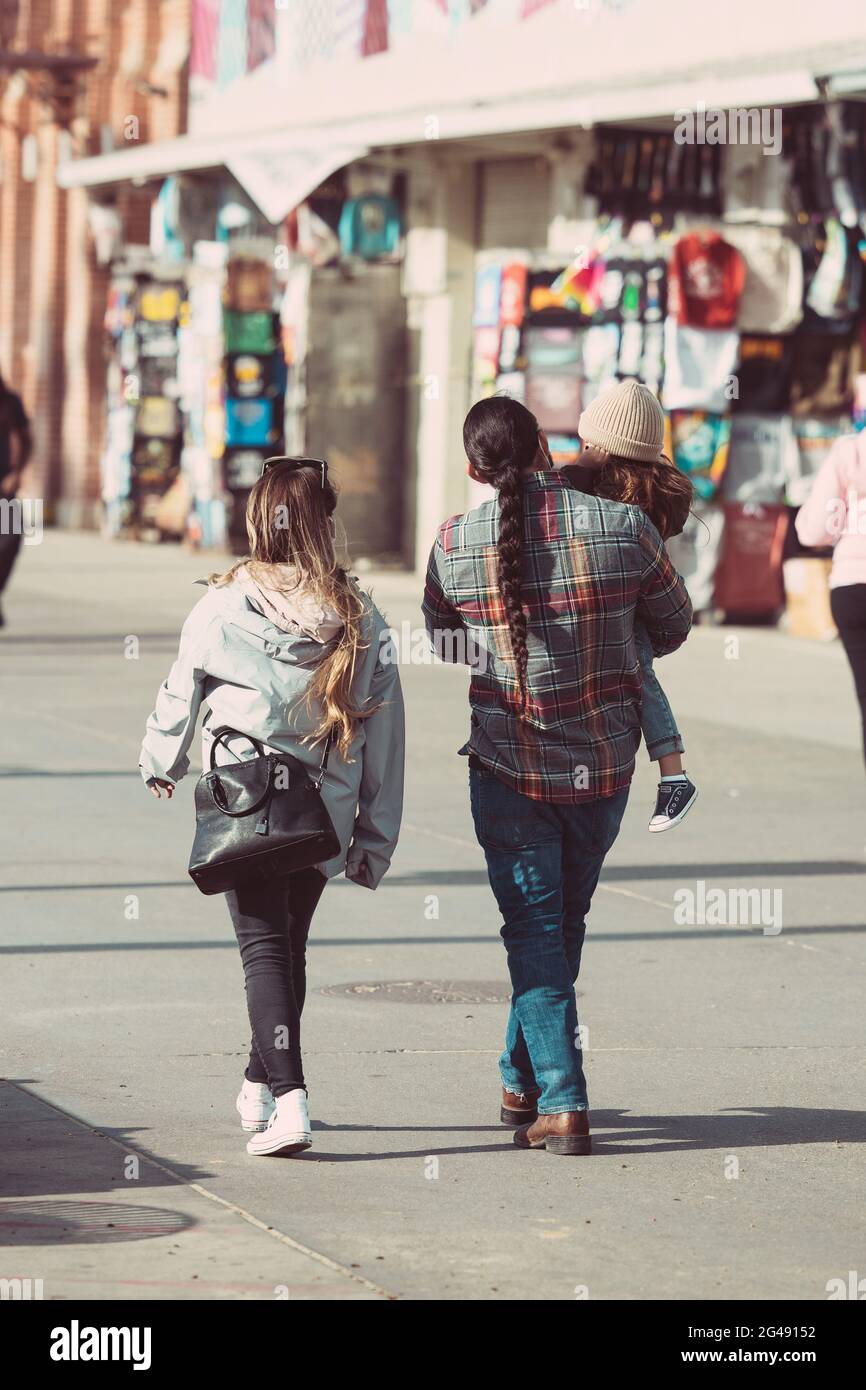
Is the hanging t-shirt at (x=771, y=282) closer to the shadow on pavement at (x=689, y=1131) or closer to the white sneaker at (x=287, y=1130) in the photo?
the shadow on pavement at (x=689, y=1131)

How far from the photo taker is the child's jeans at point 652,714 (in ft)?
19.9

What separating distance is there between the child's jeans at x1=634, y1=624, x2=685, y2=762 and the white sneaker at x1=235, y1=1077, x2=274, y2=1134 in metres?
1.21

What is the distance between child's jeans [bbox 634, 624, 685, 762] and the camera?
6078mm

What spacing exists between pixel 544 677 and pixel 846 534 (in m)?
4.70

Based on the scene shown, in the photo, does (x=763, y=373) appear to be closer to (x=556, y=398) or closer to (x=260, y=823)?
(x=556, y=398)

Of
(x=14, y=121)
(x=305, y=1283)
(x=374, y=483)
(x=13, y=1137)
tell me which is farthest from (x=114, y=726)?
(x=14, y=121)

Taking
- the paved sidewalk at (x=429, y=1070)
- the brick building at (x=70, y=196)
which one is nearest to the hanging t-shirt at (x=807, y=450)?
the paved sidewalk at (x=429, y=1070)

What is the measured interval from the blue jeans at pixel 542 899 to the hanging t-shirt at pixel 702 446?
14.1 meters

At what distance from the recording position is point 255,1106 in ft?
19.4

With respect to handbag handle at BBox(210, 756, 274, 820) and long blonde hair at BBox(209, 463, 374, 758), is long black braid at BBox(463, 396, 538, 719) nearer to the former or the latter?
long blonde hair at BBox(209, 463, 374, 758)

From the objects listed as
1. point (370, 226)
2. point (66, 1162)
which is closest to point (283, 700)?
point (66, 1162)

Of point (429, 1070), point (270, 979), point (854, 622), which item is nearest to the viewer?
point (270, 979)

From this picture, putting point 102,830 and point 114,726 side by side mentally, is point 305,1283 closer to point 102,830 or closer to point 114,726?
point 102,830

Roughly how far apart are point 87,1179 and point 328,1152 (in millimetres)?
641
